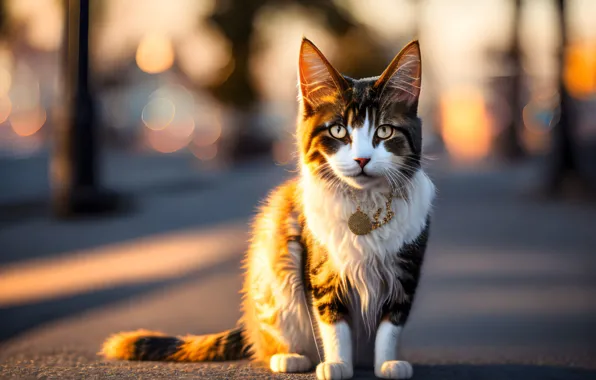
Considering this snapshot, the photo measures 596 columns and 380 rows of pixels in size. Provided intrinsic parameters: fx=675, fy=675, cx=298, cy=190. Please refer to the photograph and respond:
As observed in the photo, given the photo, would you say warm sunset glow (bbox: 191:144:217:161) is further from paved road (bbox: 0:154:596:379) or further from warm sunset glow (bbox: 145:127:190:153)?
paved road (bbox: 0:154:596:379)

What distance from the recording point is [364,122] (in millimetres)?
2756

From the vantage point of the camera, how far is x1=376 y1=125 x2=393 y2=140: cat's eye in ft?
9.07

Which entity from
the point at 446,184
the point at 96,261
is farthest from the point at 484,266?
the point at 446,184

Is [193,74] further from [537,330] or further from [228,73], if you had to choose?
[537,330]

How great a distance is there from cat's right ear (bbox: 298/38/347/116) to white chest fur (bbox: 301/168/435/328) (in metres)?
0.35

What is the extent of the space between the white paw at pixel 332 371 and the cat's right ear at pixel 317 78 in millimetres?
1088

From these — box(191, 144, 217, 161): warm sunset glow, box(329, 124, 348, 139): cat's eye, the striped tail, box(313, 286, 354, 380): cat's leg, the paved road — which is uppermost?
box(329, 124, 348, 139): cat's eye

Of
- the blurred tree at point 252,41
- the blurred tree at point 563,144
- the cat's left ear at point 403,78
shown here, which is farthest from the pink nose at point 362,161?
the blurred tree at point 252,41

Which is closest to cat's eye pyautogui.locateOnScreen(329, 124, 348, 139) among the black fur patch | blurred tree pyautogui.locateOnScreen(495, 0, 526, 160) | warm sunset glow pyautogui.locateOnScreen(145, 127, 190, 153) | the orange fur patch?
the black fur patch

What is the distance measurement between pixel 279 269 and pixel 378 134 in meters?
0.76

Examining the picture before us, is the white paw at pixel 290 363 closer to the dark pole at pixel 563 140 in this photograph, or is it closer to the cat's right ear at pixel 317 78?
the cat's right ear at pixel 317 78

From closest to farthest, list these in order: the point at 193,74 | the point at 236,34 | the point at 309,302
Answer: the point at 309,302 → the point at 236,34 → the point at 193,74

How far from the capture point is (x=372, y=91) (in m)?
2.80

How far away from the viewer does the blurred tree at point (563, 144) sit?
13.1m
